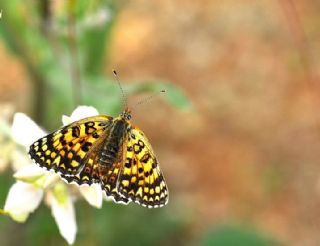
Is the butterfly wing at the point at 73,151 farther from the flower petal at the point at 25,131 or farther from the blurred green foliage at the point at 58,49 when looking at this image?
the blurred green foliage at the point at 58,49

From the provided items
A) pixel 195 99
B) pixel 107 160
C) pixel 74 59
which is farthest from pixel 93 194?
pixel 195 99

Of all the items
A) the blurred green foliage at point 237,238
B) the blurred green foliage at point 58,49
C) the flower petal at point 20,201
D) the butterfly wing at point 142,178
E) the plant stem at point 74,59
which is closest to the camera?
the butterfly wing at point 142,178

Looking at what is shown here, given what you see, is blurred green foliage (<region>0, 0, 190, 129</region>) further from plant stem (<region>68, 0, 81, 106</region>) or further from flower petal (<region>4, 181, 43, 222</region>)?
flower petal (<region>4, 181, 43, 222</region>)

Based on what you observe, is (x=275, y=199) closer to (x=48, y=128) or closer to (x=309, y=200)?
(x=309, y=200)

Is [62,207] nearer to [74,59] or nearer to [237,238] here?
[74,59]

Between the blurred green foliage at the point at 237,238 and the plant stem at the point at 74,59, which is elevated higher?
the plant stem at the point at 74,59

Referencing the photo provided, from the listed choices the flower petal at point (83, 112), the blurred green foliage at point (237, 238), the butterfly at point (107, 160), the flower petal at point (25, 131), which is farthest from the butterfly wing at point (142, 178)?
the blurred green foliage at point (237, 238)

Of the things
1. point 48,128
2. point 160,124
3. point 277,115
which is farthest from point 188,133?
point 48,128
